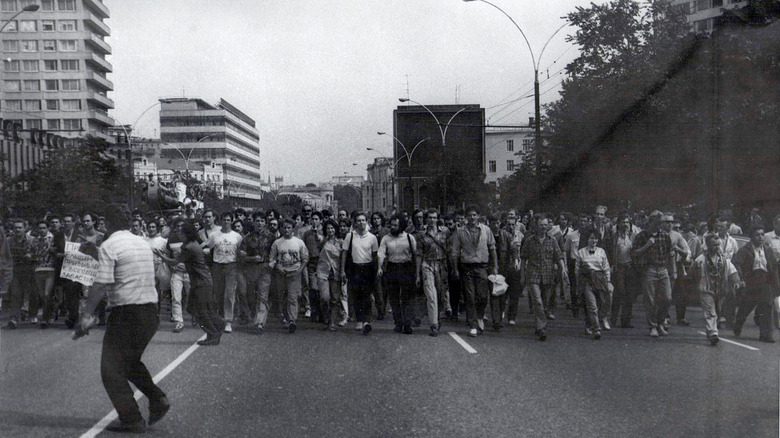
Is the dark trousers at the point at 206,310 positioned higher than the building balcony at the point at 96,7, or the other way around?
the building balcony at the point at 96,7

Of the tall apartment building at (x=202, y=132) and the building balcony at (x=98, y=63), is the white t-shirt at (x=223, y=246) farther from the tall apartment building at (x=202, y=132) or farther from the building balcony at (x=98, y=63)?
the tall apartment building at (x=202, y=132)

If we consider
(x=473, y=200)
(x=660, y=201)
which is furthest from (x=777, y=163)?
(x=473, y=200)

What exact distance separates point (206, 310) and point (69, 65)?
220 feet

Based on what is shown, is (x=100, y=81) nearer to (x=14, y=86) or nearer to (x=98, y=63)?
(x=98, y=63)

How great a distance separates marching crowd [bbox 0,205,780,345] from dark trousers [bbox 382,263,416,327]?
0.05ft

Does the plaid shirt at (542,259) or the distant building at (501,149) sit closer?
the plaid shirt at (542,259)

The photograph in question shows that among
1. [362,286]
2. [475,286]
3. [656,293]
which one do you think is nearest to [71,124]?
[362,286]

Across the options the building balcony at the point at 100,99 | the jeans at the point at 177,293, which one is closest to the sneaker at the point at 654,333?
the jeans at the point at 177,293

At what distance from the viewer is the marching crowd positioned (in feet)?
35.7

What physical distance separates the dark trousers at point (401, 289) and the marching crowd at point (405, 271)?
0.05ft

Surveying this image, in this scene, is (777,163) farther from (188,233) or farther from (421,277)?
(188,233)

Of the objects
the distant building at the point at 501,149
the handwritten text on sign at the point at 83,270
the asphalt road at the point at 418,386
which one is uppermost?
the distant building at the point at 501,149

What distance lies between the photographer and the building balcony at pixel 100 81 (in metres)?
73.7

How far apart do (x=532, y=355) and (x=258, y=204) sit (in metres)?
113
